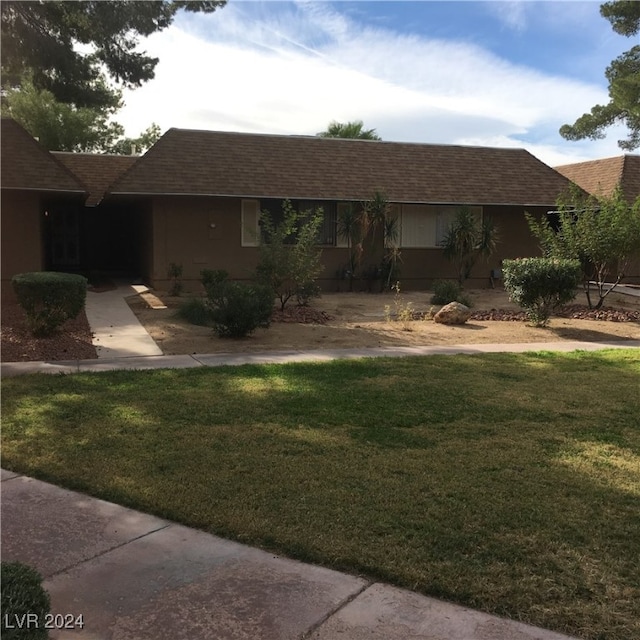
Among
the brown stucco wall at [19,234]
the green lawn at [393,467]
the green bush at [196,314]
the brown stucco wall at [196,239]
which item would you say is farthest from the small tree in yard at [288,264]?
the brown stucco wall at [19,234]

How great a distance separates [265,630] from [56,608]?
100 cm

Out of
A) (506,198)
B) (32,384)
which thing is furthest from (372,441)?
(506,198)

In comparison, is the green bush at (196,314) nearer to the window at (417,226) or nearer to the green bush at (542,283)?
the green bush at (542,283)

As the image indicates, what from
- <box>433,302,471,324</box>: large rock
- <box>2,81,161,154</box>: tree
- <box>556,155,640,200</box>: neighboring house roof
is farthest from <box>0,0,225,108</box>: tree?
<box>2,81,161,154</box>: tree

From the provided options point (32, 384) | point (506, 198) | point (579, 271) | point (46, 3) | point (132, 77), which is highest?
point (46, 3)

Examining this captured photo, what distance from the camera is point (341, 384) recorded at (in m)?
7.46

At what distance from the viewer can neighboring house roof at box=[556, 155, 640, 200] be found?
21250 mm

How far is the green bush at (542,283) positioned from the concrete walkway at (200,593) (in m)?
9.96

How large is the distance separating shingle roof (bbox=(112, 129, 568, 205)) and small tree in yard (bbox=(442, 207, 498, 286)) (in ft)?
2.87

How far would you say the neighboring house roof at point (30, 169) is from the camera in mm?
14406

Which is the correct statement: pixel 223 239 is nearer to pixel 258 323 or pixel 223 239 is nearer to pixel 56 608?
pixel 258 323

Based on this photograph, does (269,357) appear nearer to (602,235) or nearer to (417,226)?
(602,235)

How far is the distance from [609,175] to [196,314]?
17014mm

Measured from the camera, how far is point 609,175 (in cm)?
2234
